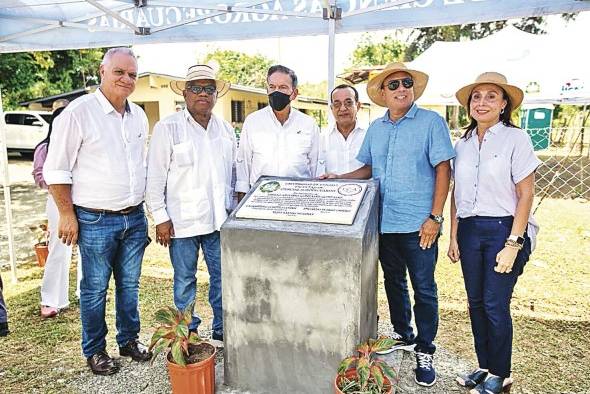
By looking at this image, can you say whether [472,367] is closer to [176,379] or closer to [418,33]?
[176,379]

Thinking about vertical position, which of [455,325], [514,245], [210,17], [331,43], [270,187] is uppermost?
[210,17]

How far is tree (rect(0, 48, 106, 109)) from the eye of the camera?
16144 millimetres

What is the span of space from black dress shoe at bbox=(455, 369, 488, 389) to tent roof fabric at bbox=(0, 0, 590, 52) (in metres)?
2.60

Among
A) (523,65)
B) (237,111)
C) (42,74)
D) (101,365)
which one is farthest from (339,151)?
(42,74)

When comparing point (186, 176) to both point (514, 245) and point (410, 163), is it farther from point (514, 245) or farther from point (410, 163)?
point (514, 245)

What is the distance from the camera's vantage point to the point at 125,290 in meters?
3.21

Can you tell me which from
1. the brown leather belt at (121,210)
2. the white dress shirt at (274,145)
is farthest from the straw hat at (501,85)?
the brown leather belt at (121,210)

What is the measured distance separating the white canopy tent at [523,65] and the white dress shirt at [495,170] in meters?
7.03

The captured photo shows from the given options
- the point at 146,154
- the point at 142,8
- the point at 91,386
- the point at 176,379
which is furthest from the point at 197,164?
the point at 142,8

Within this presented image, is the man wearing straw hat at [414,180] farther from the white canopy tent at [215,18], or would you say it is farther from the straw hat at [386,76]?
the white canopy tent at [215,18]

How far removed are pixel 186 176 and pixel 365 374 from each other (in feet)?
5.42

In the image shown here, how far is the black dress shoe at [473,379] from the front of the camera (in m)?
2.95

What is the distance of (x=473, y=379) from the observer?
2969 mm

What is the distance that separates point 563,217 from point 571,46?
367cm
